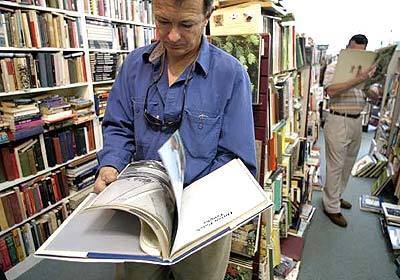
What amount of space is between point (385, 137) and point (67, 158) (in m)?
3.51

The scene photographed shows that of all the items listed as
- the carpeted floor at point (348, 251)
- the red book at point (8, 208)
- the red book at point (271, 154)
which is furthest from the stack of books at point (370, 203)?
the red book at point (8, 208)

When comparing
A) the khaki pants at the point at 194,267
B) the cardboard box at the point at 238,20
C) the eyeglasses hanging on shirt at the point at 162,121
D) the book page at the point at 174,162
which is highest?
the cardboard box at the point at 238,20

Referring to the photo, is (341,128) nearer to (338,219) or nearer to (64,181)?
(338,219)

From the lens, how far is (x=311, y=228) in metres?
2.31

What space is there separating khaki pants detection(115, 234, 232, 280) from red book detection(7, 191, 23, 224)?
4.43ft

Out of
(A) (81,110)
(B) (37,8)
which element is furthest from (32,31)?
(A) (81,110)

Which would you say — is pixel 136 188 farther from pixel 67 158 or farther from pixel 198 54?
pixel 67 158

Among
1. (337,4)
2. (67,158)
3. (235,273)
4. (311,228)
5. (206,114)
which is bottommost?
(311,228)

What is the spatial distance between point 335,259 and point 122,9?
2640mm

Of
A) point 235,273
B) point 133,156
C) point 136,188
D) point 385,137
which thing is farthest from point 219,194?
point 385,137

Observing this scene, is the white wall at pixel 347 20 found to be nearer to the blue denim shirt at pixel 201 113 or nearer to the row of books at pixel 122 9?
the row of books at pixel 122 9

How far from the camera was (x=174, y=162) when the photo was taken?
63cm

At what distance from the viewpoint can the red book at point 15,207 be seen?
5.89 feet

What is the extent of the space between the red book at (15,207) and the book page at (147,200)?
1.51 meters
